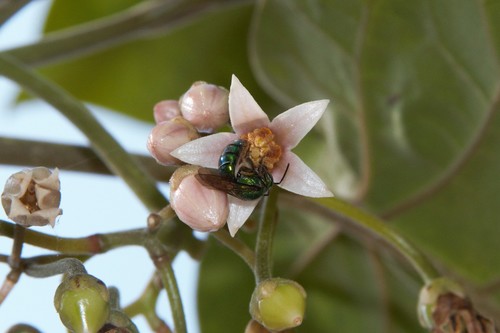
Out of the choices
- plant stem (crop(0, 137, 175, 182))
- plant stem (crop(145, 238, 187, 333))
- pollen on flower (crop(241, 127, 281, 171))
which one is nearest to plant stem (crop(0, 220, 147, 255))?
plant stem (crop(145, 238, 187, 333))

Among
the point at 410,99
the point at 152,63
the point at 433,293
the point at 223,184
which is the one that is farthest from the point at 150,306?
the point at 152,63

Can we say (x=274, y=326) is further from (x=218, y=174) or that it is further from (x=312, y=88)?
(x=312, y=88)

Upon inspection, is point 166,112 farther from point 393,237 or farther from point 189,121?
point 393,237

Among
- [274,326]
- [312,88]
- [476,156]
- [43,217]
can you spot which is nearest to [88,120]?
[43,217]

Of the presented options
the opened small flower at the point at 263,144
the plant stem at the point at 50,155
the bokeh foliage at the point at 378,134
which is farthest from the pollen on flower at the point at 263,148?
the bokeh foliage at the point at 378,134

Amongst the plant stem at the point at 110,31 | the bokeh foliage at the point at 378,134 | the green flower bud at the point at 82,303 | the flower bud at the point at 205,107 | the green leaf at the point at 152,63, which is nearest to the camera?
the green flower bud at the point at 82,303

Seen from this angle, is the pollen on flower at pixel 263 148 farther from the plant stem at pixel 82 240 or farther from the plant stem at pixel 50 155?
the plant stem at pixel 50 155
